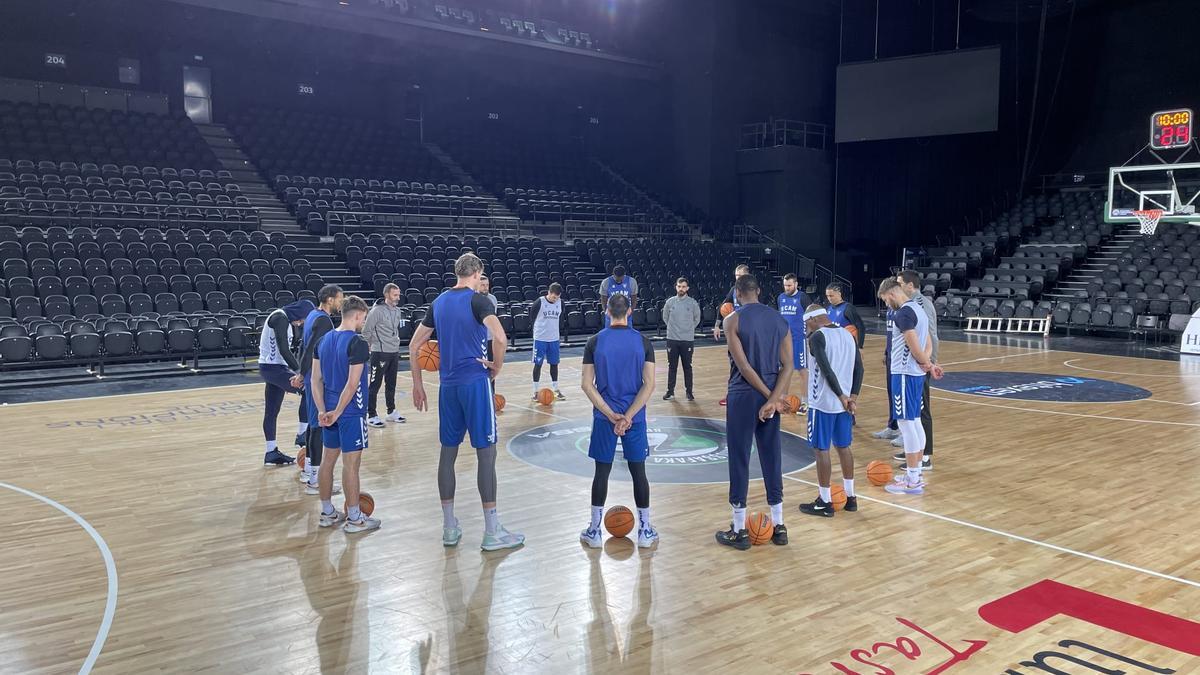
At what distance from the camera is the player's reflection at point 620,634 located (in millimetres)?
3952

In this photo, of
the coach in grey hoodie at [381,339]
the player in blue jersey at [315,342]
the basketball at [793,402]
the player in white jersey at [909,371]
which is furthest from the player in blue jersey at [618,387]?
the basketball at [793,402]

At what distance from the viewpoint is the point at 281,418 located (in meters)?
10.2

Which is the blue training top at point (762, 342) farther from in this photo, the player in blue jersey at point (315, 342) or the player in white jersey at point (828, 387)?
the player in blue jersey at point (315, 342)

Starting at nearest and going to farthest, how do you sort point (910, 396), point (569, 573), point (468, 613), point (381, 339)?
point (468, 613) < point (569, 573) < point (910, 396) < point (381, 339)

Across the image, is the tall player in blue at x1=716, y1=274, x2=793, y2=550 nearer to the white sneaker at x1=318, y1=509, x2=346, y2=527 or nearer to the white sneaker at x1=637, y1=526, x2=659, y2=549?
the white sneaker at x1=637, y1=526, x2=659, y2=549

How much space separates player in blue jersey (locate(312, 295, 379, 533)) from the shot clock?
2297 centimetres

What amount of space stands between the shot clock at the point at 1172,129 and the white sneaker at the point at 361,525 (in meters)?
23.1

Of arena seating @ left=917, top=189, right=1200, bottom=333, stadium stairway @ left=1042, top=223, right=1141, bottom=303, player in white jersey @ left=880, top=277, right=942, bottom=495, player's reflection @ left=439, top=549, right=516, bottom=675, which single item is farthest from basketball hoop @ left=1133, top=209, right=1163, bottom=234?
player's reflection @ left=439, top=549, right=516, bottom=675

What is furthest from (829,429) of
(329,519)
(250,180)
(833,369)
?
(250,180)

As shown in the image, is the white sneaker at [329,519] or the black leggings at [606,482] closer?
the black leggings at [606,482]

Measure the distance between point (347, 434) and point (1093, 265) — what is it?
2374 centimetres

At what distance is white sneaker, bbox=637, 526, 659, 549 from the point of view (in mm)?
5590

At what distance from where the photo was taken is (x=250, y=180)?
22359 mm

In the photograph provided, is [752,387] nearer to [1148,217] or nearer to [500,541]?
[500,541]
